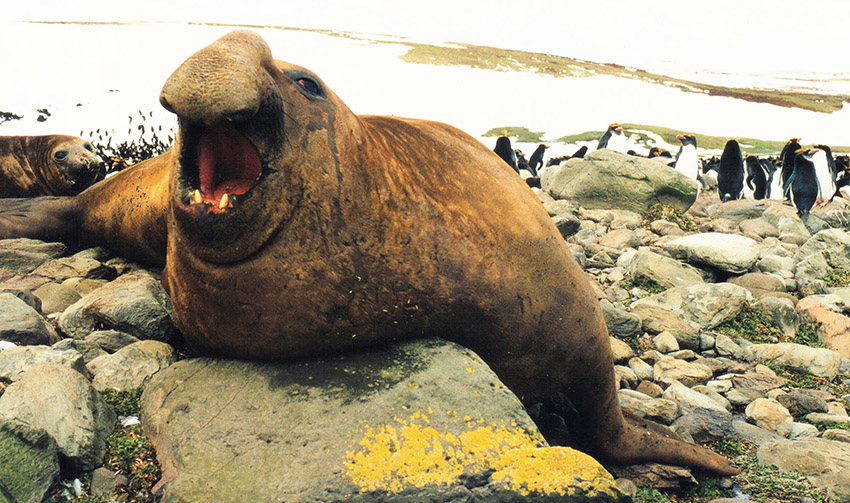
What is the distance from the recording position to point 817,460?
401cm

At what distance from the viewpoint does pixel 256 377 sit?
290 centimetres

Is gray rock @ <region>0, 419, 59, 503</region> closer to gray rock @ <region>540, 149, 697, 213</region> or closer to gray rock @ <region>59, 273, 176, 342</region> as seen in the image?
gray rock @ <region>59, 273, 176, 342</region>

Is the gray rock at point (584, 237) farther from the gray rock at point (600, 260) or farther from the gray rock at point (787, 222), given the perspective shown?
the gray rock at point (787, 222)

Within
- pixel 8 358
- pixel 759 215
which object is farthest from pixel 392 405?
pixel 759 215

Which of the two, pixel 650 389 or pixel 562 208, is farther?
pixel 562 208

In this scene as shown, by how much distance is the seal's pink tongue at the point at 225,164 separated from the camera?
260 cm

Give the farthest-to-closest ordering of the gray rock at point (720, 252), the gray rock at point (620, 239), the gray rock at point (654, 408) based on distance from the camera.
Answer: the gray rock at point (620, 239)
the gray rock at point (720, 252)
the gray rock at point (654, 408)

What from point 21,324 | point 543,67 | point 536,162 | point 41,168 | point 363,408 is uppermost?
point 543,67

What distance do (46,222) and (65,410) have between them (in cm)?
344

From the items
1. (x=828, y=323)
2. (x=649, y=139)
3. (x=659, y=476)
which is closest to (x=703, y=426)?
(x=659, y=476)

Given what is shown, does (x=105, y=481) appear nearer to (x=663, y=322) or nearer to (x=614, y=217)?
(x=663, y=322)

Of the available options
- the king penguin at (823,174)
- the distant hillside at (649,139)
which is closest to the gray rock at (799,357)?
the king penguin at (823,174)

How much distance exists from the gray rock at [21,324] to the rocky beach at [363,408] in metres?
0.01

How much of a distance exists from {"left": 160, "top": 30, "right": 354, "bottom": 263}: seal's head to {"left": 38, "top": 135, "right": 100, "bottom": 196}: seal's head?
231 inches
